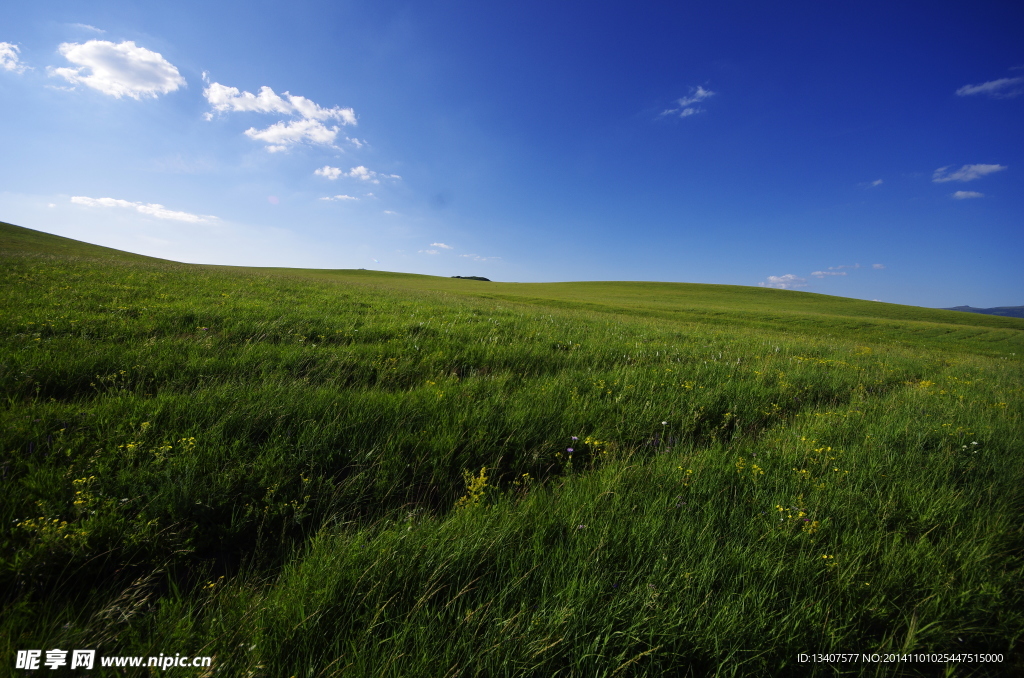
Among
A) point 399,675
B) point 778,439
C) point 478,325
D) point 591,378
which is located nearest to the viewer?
point 399,675

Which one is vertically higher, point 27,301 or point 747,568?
point 27,301

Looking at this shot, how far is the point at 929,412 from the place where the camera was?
540cm

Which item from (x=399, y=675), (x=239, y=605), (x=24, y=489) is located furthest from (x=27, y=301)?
(x=399, y=675)

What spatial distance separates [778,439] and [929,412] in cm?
332

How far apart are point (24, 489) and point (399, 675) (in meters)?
2.61

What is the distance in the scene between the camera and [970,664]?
1983 mm

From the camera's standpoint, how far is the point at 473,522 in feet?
7.86

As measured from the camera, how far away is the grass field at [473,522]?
1.75 metres

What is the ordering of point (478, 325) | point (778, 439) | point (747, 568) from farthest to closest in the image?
point (478, 325) < point (778, 439) < point (747, 568)

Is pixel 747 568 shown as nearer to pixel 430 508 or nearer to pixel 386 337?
pixel 430 508

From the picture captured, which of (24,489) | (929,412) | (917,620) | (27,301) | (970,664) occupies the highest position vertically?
(27,301)

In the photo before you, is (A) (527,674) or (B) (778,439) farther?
(B) (778,439)

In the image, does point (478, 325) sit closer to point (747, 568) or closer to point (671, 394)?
point (671, 394)

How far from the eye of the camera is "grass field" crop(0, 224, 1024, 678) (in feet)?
5.74
